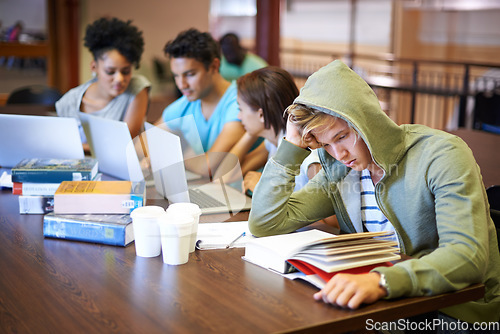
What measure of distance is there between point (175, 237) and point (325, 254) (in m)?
0.37

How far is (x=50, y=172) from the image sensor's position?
1.91m

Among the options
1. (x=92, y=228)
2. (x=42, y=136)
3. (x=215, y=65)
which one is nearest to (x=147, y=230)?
(x=92, y=228)

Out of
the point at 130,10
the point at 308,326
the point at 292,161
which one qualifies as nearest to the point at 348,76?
the point at 292,161

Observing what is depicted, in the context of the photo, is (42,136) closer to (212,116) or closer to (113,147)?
(113,147)

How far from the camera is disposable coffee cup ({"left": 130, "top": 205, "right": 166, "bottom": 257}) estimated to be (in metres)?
1.43

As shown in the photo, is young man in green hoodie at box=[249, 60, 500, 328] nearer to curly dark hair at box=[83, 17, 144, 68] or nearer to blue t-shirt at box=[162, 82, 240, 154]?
blue t-shirt at box=[162, 82, 240, 154]

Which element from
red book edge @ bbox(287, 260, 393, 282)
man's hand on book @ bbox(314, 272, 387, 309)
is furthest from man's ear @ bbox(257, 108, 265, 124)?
man's hand on book @ bbox(314, 272, 387, 309)

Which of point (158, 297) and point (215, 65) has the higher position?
point (215, 65)

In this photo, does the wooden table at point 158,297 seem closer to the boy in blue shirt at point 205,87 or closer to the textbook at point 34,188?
the textbook at point 34,188

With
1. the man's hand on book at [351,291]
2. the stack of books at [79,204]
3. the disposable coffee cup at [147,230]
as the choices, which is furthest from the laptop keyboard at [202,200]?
the man's hand on book at [351,291]

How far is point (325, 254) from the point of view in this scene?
1.27 m

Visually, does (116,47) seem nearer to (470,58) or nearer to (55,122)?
(55,122)

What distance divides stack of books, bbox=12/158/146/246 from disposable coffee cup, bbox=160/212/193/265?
7.7 inches

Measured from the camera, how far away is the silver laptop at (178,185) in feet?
5.94
